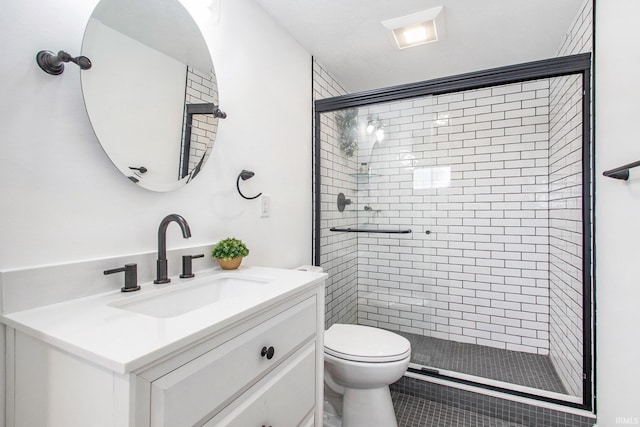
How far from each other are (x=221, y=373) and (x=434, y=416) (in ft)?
5.29

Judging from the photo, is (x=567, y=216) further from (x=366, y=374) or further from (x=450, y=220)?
(x=366, y=374)

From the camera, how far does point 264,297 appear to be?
0.92m

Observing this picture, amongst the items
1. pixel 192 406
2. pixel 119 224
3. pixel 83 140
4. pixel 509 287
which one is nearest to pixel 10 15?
pixel 83 140

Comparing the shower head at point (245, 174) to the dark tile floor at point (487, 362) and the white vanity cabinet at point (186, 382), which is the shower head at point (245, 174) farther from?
the dark tile floor at point (487, 362)

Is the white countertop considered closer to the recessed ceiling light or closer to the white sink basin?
the white sink basin

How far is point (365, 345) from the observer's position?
66.1 inches

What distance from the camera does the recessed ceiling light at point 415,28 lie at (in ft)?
5.92

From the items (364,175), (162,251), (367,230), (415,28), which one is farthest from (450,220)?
(162,251)

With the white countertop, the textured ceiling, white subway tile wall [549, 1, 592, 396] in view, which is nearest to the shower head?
the white countertop

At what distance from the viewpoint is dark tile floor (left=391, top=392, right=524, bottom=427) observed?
1733 mm

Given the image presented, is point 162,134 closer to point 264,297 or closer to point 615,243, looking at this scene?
point 264,297

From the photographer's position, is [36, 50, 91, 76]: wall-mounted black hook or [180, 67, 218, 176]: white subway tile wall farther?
[180, 67, 218, 176]: white subway tile wall

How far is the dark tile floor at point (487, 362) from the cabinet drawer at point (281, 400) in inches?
49.4

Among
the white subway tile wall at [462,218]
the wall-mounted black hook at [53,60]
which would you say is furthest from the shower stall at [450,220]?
the wall-mounted black hook at [53,60]
